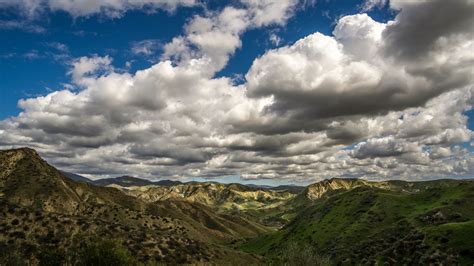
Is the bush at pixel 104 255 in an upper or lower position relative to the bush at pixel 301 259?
upper

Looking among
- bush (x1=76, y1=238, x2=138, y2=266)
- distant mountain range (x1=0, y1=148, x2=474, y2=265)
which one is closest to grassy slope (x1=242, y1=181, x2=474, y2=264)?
distant mountain range (x1=0, y1=148, x2=474, y2=265)

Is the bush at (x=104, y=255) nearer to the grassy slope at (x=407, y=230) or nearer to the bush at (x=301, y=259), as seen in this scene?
the bush at (x=301, y=259)

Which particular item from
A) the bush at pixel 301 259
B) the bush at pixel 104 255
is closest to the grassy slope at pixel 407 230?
the bush at pixel 301 259

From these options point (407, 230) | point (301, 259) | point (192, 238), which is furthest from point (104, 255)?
point (407, 230)

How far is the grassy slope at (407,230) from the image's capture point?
3167 inches

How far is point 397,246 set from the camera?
95438 millimetres

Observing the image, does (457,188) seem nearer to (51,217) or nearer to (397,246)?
(397,246)

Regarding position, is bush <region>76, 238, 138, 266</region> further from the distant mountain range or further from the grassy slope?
the grassy slope

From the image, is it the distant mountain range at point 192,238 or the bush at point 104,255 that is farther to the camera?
the distant mountain range at point 192,238

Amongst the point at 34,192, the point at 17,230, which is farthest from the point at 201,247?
the point at 34,192

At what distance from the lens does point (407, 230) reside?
403ft

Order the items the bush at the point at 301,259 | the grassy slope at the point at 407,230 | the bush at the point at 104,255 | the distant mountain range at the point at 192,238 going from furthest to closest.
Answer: the grassy slope at the point at 407,230 → the distant mountain range at the point at 192,238 → the bush at the point at 301,259 → the bush at the point at 104,255

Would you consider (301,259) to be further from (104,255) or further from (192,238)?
(192,238)

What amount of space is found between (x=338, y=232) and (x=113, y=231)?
114m
